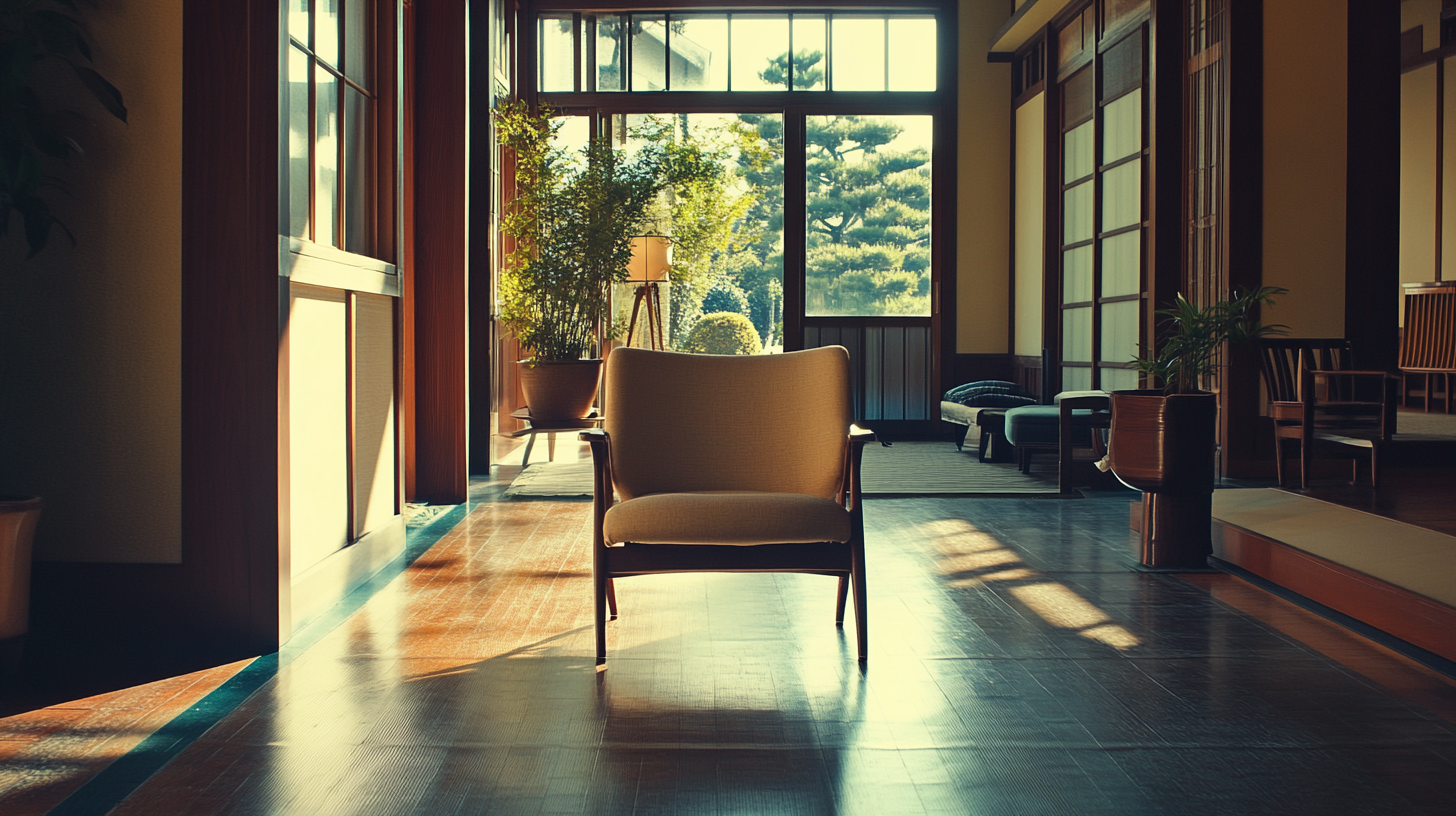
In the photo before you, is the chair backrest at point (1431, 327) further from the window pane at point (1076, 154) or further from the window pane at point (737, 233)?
the window pane at point (737, 233)

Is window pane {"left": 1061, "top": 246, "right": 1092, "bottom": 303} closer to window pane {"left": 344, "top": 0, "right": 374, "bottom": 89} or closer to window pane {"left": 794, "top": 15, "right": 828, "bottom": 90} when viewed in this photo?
window pane {"left": 794, "top": 15, "right": 828, "bottom": 90}

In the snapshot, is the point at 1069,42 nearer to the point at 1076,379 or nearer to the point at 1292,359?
the point at 1076,379

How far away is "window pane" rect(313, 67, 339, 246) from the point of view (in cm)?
342

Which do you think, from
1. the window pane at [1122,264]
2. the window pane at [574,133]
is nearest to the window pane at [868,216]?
the window pane at [574,133]

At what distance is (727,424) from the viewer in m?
3.31

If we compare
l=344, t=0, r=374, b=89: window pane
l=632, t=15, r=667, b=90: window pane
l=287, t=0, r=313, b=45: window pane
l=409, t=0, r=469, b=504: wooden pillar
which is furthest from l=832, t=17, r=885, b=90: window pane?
l=287, t=0, r=313, b=45: window pane

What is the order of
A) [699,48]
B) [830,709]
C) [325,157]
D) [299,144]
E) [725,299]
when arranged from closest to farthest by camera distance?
[830,709] → [299,144] → [325,157] → [699,48] → [725,299]

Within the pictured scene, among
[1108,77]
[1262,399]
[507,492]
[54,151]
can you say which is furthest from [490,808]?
[1108,77]

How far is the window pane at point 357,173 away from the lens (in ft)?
12.3

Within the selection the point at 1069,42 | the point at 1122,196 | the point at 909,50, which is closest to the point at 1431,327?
the point at 1122,196

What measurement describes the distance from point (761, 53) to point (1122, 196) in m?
3.63

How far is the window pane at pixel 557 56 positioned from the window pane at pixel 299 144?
6.12 metres

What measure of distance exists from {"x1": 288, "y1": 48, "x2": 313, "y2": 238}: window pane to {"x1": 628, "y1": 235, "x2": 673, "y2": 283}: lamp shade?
4198 millimetres

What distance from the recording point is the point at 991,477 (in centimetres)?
672
